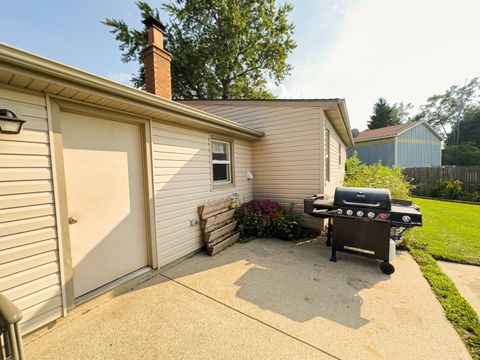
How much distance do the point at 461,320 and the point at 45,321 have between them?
4.77 m

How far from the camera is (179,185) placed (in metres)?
4.02

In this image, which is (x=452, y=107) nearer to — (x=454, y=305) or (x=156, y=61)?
(x=454, y=305)

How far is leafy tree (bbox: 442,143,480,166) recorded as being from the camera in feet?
75.4

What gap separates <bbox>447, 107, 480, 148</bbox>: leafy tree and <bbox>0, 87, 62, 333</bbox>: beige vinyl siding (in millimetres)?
41818

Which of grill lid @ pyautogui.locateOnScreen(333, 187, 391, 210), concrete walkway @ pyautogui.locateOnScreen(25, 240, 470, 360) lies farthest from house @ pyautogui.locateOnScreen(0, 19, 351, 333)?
grill lid @ pyautogui.locateOnScreen(333, 187, 391, 210)

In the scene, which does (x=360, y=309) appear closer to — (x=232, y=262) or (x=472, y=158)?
(x=232, y=262)

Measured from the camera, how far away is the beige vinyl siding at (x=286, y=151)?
539 cm

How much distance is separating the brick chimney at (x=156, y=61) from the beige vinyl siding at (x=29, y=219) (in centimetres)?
248

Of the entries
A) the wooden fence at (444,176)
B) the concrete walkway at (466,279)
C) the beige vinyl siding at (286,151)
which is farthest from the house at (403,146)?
the concrete walkway at (466,279)

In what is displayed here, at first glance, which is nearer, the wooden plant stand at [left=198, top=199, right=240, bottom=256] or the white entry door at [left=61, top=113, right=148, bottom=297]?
the white entry door at [left=61, top=113, right=148, bottom=297]

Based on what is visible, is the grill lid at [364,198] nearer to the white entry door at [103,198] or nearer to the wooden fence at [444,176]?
the white entry door at [103,198]

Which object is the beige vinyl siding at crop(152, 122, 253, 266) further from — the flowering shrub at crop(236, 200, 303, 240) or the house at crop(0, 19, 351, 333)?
the flowering shrub at crop(236, 200, 303, 240)

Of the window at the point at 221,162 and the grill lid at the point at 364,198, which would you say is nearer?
the grill lid at the point at 364,198

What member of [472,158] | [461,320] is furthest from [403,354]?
[472,158]
